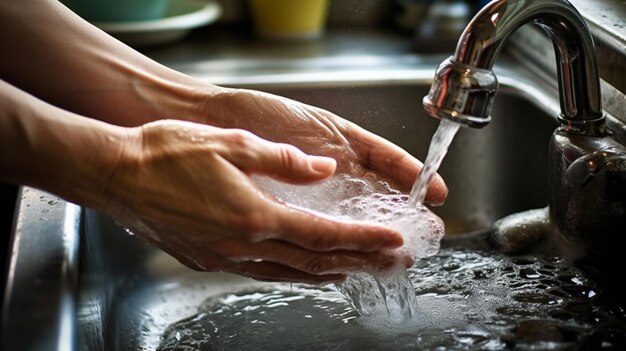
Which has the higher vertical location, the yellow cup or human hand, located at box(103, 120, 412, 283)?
the yellow cup

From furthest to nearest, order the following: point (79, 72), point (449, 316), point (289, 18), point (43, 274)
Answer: point (289, 18) < point (79, 72) < point (449, 316) < point (43, 274)

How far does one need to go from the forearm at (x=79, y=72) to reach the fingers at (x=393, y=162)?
0.18 metres

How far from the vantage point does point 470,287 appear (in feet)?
2.90

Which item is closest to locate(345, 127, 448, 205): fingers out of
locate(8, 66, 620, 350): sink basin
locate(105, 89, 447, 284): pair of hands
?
locate(105, 89, 447, 284): pair of hands

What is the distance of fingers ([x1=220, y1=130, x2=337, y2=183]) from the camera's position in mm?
717

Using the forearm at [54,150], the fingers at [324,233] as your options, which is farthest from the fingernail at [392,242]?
the forearm at [54,150]

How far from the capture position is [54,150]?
70 cm

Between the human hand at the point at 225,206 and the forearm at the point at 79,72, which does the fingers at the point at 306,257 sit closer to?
the human hand at the point at 225,206

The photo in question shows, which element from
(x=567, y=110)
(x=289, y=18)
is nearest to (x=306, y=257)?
(x=567, y=110)

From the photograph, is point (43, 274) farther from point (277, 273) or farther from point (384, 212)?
point (384, 212)

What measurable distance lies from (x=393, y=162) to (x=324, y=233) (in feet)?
0.70

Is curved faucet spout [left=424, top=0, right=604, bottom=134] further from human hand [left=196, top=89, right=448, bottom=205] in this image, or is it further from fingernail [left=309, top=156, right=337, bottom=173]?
human hand [left=196, top=89, right=448, bottom=205]

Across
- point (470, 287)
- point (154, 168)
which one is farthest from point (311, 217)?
point (470, 287)

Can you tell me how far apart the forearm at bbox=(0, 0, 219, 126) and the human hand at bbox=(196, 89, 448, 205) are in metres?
0.03
